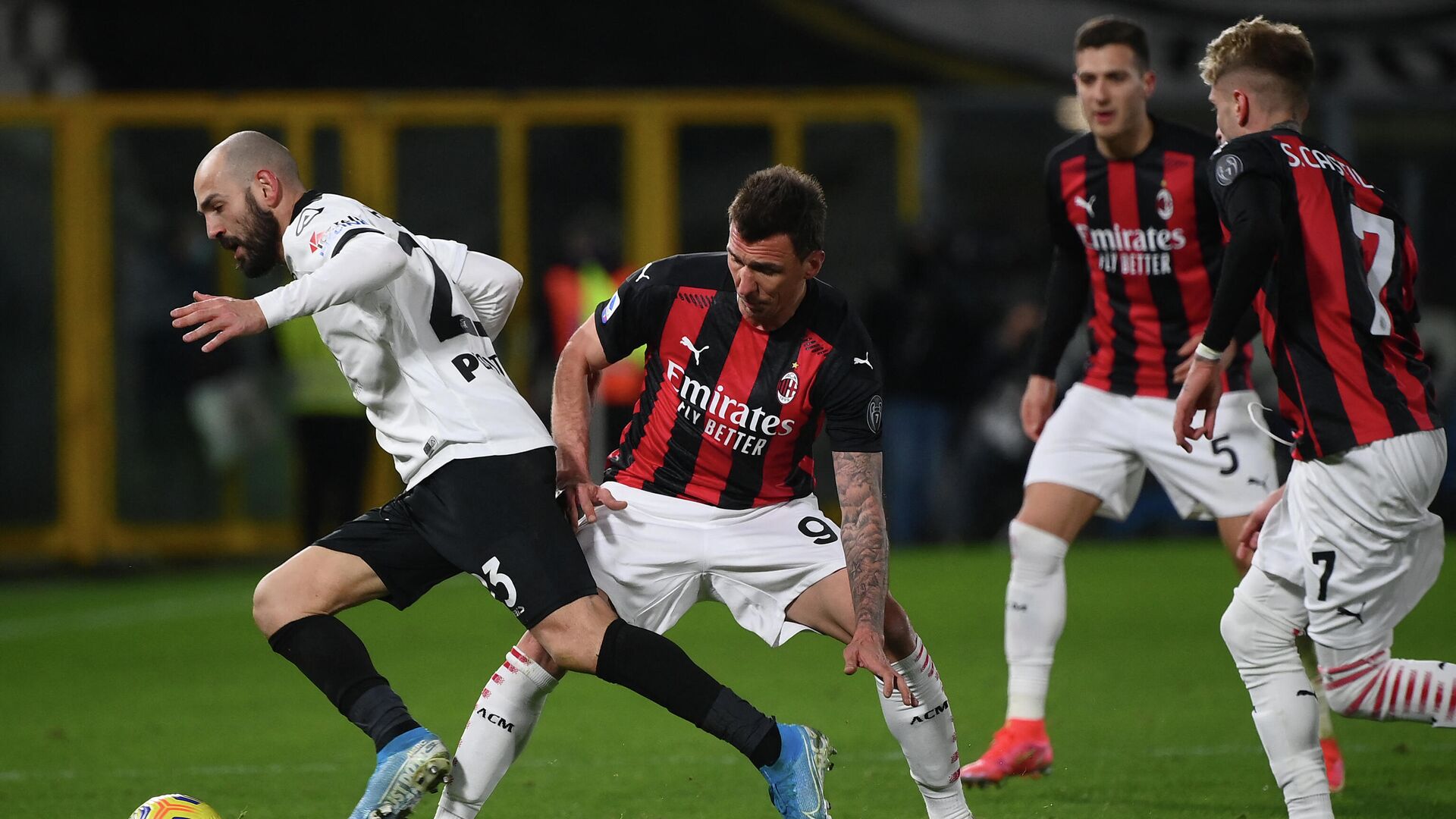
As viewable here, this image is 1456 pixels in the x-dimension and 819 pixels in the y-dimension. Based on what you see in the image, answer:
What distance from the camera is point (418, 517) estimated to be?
422cm

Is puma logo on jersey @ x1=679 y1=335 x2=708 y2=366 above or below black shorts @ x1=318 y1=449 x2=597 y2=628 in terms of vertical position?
above

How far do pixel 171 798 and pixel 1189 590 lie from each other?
6.63m

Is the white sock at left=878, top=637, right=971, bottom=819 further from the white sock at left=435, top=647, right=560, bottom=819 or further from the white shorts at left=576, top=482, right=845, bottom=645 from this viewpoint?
the white sock at left=435, top=647, right=560, bottom=819

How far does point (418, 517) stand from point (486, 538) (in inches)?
8.5

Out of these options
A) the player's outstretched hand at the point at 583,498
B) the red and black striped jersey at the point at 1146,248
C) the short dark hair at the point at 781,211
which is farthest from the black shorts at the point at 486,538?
the red and black striped jersey at the point at 1146,248

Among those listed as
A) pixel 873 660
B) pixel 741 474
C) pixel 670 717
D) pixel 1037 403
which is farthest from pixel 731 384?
pixel 670 717

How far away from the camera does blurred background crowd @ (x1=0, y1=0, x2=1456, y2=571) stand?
1230 centimetres

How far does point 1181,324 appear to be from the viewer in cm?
542

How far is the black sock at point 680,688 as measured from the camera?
396 centimetres

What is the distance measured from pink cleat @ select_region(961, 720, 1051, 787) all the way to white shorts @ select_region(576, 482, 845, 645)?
1.11 meters

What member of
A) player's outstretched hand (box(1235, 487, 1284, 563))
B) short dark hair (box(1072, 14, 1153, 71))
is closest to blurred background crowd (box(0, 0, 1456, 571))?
short dark hair (box(1072, 14, 1153, 71))

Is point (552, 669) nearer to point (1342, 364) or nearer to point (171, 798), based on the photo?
point (171, 798)

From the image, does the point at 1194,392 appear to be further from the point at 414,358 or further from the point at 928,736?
the point at 414,358

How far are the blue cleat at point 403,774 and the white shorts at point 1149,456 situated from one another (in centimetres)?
224
